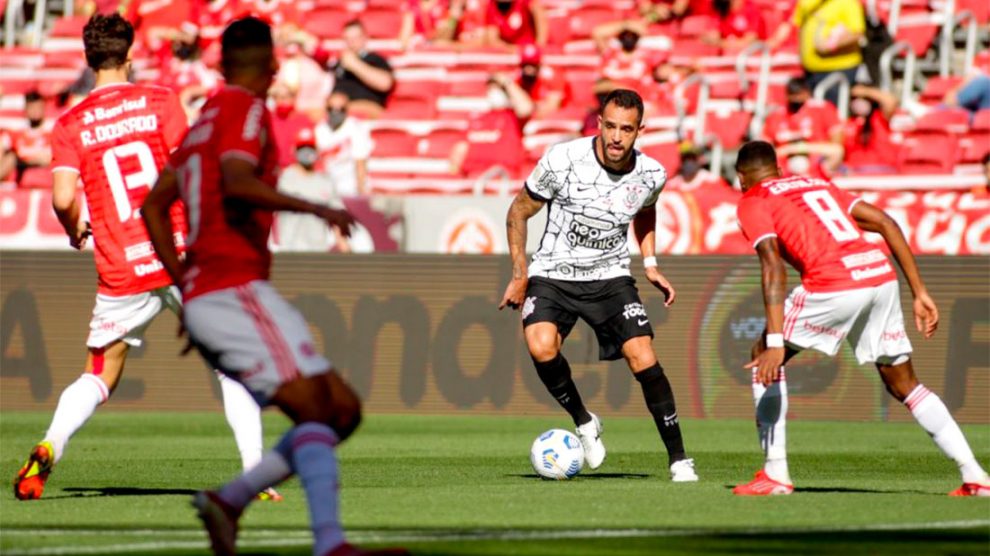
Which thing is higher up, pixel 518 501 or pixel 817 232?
pixel 817 232

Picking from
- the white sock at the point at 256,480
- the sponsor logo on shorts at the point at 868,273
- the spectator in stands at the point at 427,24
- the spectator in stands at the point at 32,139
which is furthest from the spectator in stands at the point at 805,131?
the white sock at the point at 256,480

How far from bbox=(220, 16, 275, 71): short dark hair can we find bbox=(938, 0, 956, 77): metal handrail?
14868 mm

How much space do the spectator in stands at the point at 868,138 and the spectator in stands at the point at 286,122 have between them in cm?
595

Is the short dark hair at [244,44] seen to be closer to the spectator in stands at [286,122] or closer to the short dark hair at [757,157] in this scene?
the short dark hair at [757,157]

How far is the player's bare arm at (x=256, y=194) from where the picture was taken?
240 inches

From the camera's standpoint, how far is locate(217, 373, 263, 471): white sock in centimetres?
875

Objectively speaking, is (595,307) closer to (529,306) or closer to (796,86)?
(529,306)

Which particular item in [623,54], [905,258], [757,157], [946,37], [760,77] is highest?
[757,157]

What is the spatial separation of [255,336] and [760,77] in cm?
1496

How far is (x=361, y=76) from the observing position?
2164 centimetres

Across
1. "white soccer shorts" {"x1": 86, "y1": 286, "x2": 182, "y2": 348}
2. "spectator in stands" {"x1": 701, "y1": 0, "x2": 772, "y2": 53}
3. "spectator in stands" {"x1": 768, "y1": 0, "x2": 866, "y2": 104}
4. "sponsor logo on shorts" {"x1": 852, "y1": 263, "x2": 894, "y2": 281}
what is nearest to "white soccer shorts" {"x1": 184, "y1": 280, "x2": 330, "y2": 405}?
"white soccer shorts" {"x1": 86, "y1": 286, "x2": 182, "y2": 348}

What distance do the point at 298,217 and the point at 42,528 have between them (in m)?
10.9

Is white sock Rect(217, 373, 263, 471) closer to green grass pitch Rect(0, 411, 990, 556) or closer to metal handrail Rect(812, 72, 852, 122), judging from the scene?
green grass pitch Rect(0, 411, 990, 556)

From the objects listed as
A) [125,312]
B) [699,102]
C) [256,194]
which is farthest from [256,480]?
[699,102]
